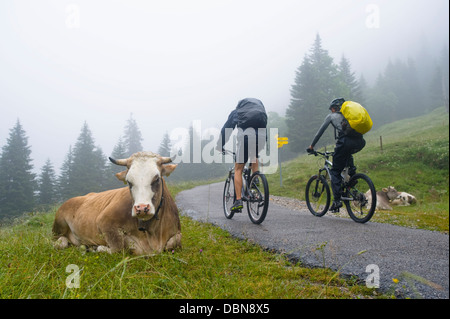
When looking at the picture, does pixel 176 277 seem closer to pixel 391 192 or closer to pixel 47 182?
pixel 391 192

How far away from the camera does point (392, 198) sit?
11219 millimetres

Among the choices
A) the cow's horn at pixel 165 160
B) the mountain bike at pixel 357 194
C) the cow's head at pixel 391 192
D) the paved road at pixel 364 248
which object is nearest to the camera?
the paved road at pixel 364 248

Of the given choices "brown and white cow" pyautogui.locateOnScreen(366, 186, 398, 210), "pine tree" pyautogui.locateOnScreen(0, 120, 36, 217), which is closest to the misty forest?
"pine tree" pyautogui.locateOnScreen(0, 120, 36, 217)

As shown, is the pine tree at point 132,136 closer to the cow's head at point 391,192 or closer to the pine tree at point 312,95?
the pine tree at point 312,95

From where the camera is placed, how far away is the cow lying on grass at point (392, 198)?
10.3 m

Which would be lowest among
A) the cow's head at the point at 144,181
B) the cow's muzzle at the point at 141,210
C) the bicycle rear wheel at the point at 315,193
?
the bicycle rear wheel at the point at 315,193

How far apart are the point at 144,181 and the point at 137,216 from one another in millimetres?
389

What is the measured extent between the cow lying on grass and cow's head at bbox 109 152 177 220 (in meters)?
9.96

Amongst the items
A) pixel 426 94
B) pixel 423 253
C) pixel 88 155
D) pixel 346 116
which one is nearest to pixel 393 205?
pixel 346 116

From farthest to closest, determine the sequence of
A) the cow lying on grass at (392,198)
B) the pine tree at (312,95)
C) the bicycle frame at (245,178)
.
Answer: the pine tree at (312,95), the cow lying on grass at (392,198), the bicycle frame at (245,178)

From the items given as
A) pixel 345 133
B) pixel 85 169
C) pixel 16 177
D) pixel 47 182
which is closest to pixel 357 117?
pixel 345 133

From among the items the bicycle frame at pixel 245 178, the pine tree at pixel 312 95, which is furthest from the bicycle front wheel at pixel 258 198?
the pine tree at pixel 312 95

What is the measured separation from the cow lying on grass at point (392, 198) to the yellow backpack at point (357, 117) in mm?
7070
